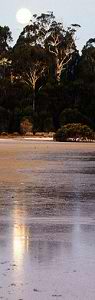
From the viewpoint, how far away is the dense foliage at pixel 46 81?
71625 mm

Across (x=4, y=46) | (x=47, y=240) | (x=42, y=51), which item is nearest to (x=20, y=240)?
(x=47, y=240)

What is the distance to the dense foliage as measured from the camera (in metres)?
71.6

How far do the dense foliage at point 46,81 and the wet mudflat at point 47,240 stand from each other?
55.4 meters

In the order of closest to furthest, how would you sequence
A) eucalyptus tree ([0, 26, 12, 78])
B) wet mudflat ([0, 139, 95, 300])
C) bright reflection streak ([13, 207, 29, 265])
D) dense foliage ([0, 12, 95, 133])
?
wet mudflat ([0, 139, 95, 300]) → bright reflection streak ([13, 207, 29, 265]) → dense foliage ([0, 12, 95, 133]) → eucalyptus tree ([0, 26, 12, 78])

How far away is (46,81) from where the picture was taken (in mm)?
80250

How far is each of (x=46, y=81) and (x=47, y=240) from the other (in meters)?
73.7

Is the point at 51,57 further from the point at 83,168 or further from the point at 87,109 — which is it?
the point at 83,168

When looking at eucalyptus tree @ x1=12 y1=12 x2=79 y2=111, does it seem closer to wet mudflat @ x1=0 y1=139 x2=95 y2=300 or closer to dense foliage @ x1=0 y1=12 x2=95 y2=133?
dense foliage @ x1=0 y1=12 x2=95 y2=133

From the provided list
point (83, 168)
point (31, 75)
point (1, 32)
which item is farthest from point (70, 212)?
point (1, 32)

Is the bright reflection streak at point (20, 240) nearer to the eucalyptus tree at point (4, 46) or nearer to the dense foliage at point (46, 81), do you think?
the dense foliage at point (46, 81)

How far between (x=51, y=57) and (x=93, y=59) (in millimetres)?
7598

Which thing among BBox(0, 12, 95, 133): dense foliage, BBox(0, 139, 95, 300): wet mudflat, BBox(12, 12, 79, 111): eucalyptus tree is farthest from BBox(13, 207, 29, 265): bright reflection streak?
BBox(12, 12, 79, 111): eucalyptus tree

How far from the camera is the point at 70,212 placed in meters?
10.0

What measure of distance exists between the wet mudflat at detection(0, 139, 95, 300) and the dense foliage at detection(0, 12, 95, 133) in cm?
5542
